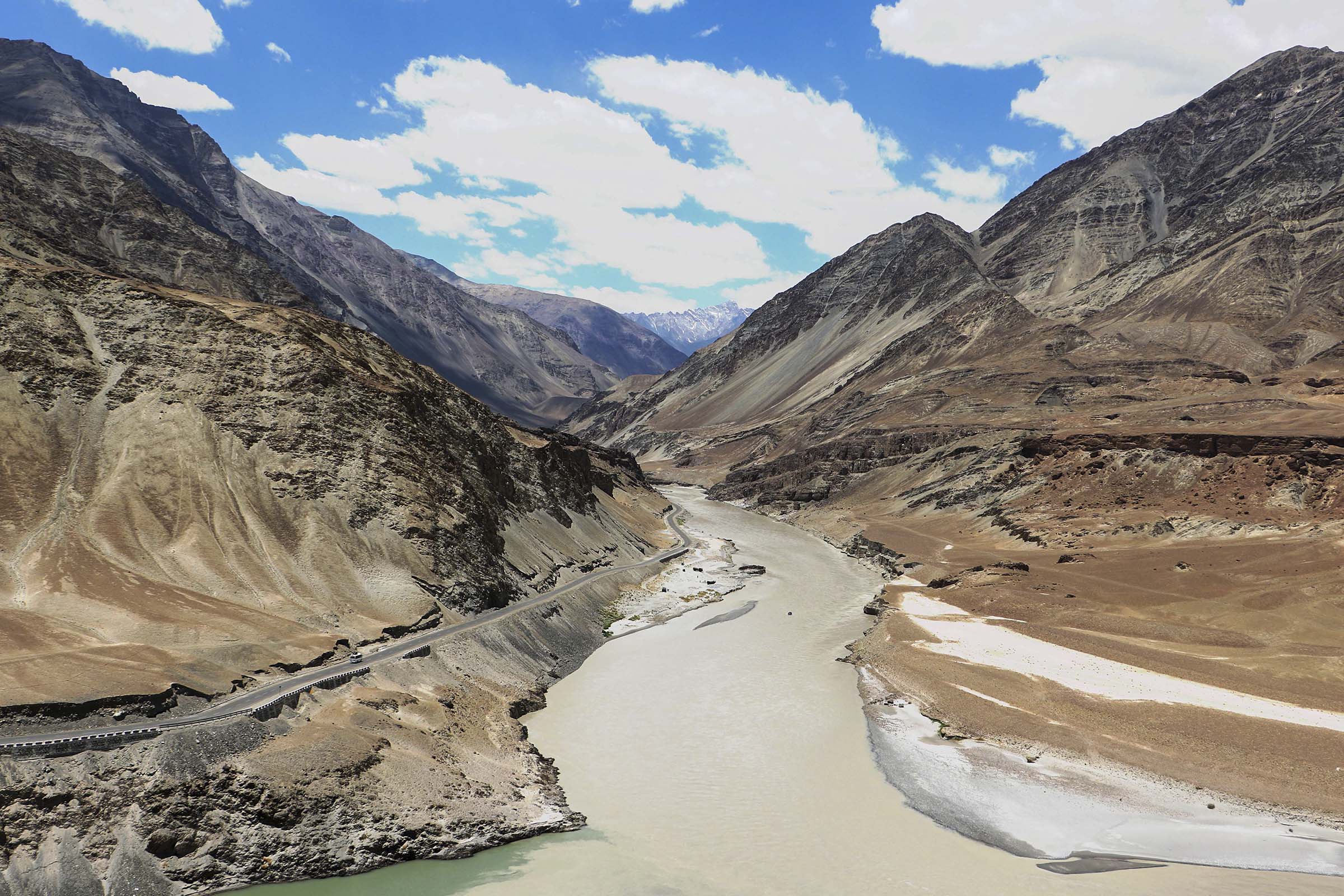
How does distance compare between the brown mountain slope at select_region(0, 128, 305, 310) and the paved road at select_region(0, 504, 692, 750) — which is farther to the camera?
the brown mountain slope at select_region(0, 128, 305, 310)

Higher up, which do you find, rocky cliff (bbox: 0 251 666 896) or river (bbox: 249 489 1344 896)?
rocky cliff (bbox: 0 251 666 896)

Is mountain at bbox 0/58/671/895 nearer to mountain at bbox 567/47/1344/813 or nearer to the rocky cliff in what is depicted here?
the rocky cliff

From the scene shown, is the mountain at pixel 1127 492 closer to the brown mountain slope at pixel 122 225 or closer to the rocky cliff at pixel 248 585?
the rocky cliff at pixel 248 585

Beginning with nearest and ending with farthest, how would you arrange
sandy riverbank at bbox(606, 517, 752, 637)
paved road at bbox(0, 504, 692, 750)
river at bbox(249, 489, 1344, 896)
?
paved road at bbox(0, 504, 692, 750) → river at bbox(249, 489, 1344, 896) → sandy riverbank at bbox(606, 517, 752, 637)

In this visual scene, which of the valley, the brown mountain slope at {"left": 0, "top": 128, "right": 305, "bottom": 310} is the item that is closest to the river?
the valley

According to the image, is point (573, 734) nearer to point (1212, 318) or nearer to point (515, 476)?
point (515, 476)
